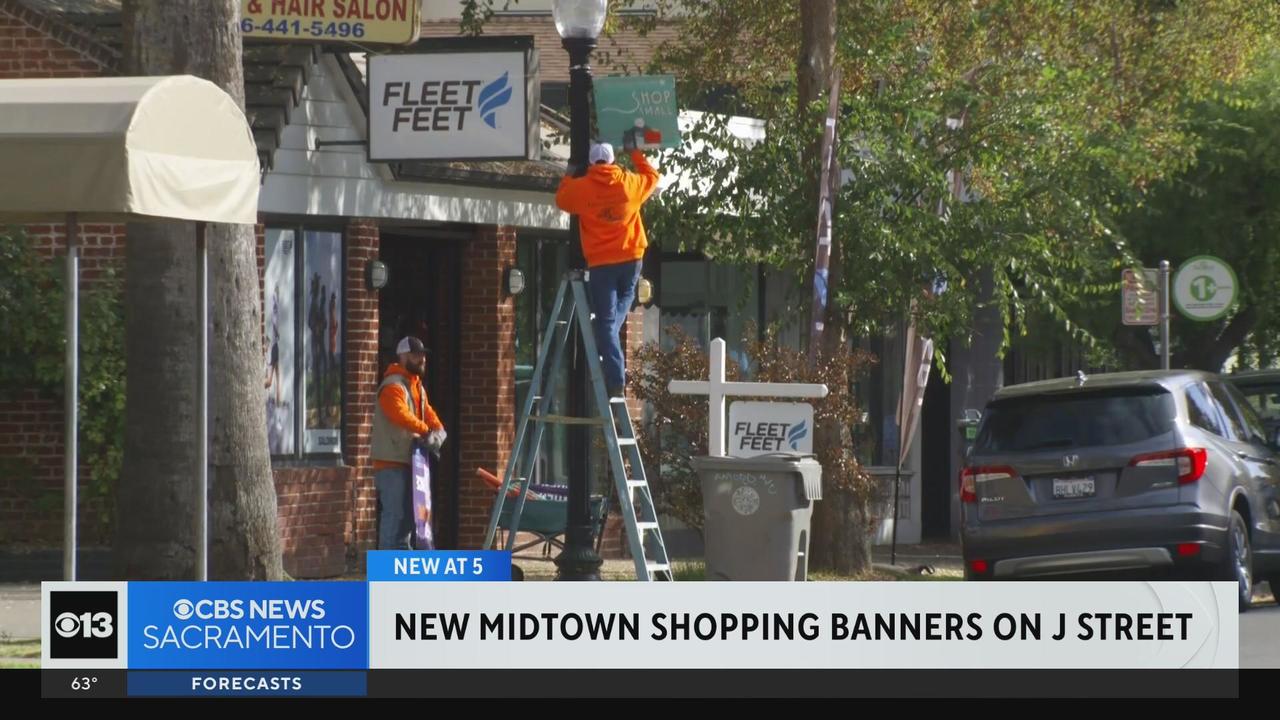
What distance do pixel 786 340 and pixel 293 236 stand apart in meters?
7.29

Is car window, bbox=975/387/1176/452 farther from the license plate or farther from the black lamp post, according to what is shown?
the black lamp post

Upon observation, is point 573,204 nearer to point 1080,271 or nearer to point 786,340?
point 786,340

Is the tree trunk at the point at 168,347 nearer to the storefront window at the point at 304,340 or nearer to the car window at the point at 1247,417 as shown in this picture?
the storefront window at the point at 304,340

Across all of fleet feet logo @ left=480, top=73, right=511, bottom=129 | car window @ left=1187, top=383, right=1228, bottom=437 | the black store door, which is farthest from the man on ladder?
the black store door

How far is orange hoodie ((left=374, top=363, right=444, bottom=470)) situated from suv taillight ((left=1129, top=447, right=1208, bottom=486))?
16.2 ft

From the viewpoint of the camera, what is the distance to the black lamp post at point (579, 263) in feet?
45.1

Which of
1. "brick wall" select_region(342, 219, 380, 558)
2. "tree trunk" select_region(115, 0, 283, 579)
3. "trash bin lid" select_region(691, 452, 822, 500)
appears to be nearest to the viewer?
"tree trunk" select_region(115, 0, 283, 579)

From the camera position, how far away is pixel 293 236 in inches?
693

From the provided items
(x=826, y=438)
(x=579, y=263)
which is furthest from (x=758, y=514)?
(x=826, y=438)

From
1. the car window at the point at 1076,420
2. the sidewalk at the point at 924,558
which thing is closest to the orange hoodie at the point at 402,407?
the car window at the point at 1076,420

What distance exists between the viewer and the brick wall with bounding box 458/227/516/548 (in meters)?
19.3

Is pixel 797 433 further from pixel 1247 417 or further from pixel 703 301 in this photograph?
pixel 703 301

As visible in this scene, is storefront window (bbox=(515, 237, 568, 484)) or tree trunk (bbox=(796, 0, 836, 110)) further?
storefront window (bbox=(515, 237, 568, 484))

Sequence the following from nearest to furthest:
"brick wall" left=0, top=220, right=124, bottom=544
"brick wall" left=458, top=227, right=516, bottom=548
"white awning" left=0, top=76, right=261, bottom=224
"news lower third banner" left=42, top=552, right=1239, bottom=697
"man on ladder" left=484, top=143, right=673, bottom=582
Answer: "news lower third banner" left=42, top=552, right=1239, bottom=697, "white awning" left=0, top=76, right=261, bottom=224, "man on ladder" left=484, top=143, right=673, bottom=582, "brick wall" left=0, top=220, right=124, bottom=544, "brick wall" left=458, top=227, right=516, bottom=548
